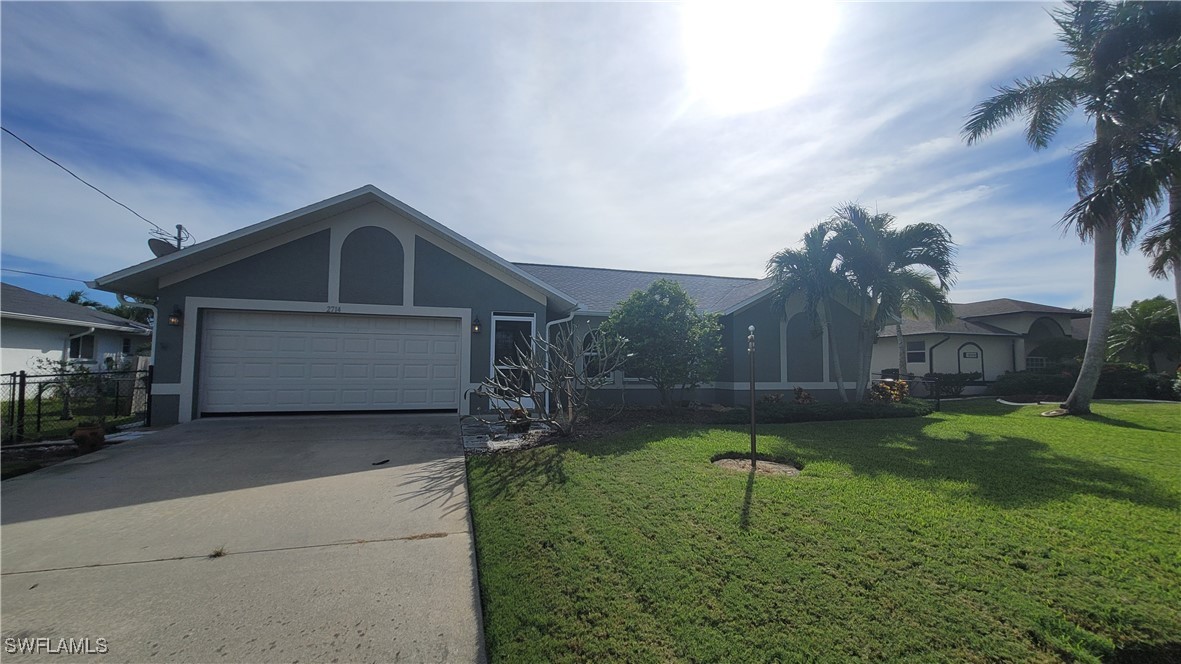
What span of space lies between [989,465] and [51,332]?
2676cm

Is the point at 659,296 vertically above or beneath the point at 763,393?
above

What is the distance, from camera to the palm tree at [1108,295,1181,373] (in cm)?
1891

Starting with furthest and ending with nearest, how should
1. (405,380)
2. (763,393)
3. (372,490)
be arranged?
(763,393)
(405,380)
(372,490)

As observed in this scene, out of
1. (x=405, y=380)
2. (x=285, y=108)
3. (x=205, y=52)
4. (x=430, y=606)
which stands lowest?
(x=430, y=606)

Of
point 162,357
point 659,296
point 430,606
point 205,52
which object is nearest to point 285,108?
point 205,52

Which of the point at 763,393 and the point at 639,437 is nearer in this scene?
the point at 639,437

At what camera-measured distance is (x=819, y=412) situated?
1115 centimetres

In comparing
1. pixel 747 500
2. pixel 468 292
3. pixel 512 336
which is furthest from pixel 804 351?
pixel 747 500

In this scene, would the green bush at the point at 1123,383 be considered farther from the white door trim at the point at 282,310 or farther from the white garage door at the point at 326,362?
the white garage door at the point at 326,362

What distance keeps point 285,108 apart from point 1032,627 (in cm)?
1189

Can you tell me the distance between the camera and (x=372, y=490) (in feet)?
17.4

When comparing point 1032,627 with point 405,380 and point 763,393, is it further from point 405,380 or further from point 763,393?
point 763,393

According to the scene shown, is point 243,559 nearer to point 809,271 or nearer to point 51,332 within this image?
point 809,271

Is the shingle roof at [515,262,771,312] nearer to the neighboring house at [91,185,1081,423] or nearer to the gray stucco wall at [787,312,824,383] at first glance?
the gray stucco wall at [787,312,824,383]
